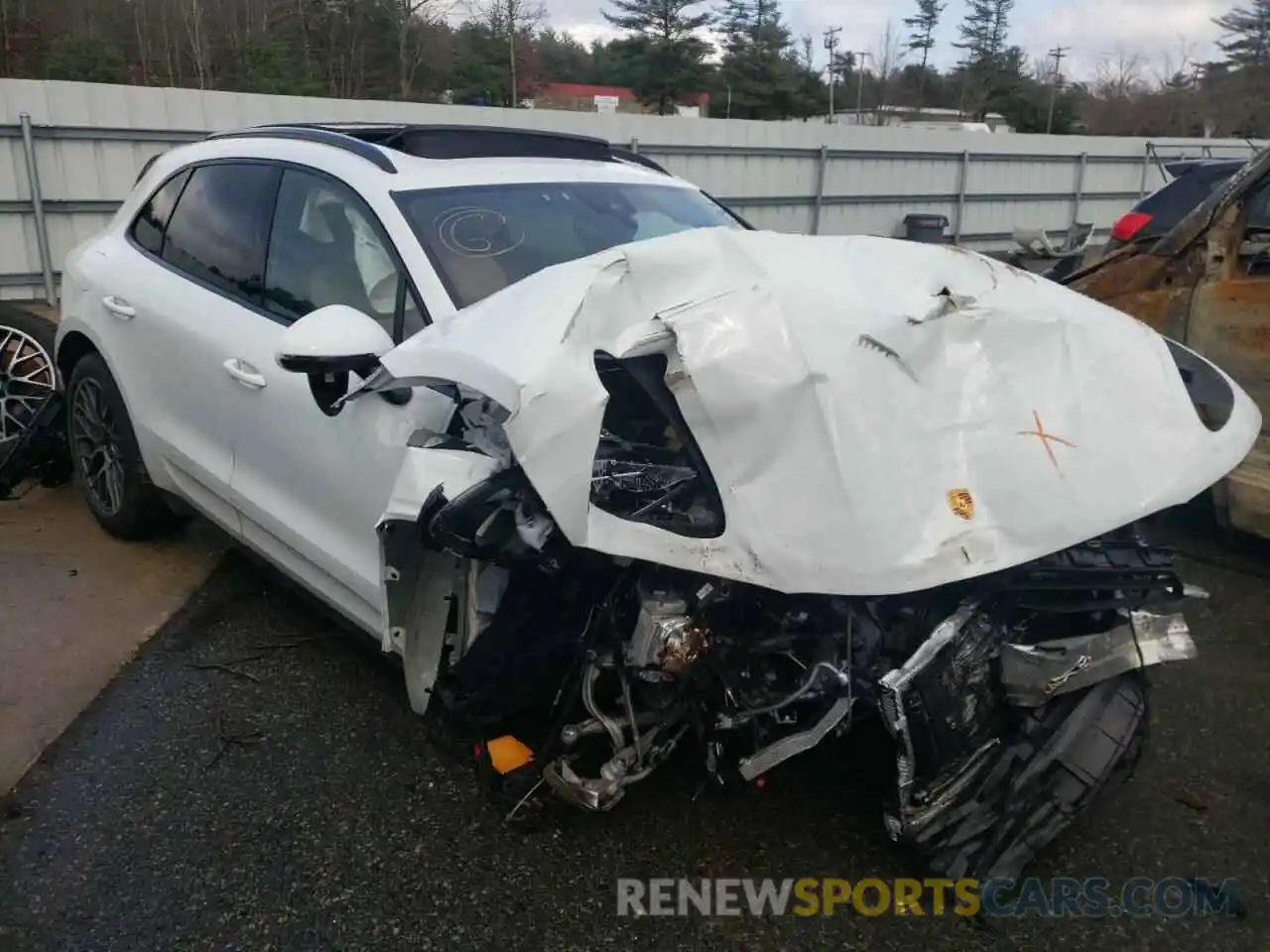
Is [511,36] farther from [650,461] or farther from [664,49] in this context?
[650,461]

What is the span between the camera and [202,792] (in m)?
3.04

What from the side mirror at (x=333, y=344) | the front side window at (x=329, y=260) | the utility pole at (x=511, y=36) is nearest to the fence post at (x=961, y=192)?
the front side window at (x=329, y=260)

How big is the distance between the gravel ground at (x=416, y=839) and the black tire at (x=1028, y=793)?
18 centimetres

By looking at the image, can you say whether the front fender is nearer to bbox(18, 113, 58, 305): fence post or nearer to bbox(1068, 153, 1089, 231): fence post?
bbox(18, 113, 58, 305): fence post

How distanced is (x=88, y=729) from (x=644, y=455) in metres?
2.13

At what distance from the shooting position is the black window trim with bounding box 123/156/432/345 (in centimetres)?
309

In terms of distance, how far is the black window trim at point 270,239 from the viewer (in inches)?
121

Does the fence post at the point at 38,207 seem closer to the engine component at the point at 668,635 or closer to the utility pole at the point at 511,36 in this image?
the engine component at the point at 668,635

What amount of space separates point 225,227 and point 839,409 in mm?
2666

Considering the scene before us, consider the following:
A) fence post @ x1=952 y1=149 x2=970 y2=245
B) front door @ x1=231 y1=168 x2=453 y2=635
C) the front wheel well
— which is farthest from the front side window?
fence post @ x1=952 y1=149 x2=970 y2=245

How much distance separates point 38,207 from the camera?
935 cm

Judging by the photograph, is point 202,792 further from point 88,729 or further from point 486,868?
point 486,868

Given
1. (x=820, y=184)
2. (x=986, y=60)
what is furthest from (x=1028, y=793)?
(x=986, y=60)

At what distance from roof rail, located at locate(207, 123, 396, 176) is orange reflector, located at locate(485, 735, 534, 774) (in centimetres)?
180
